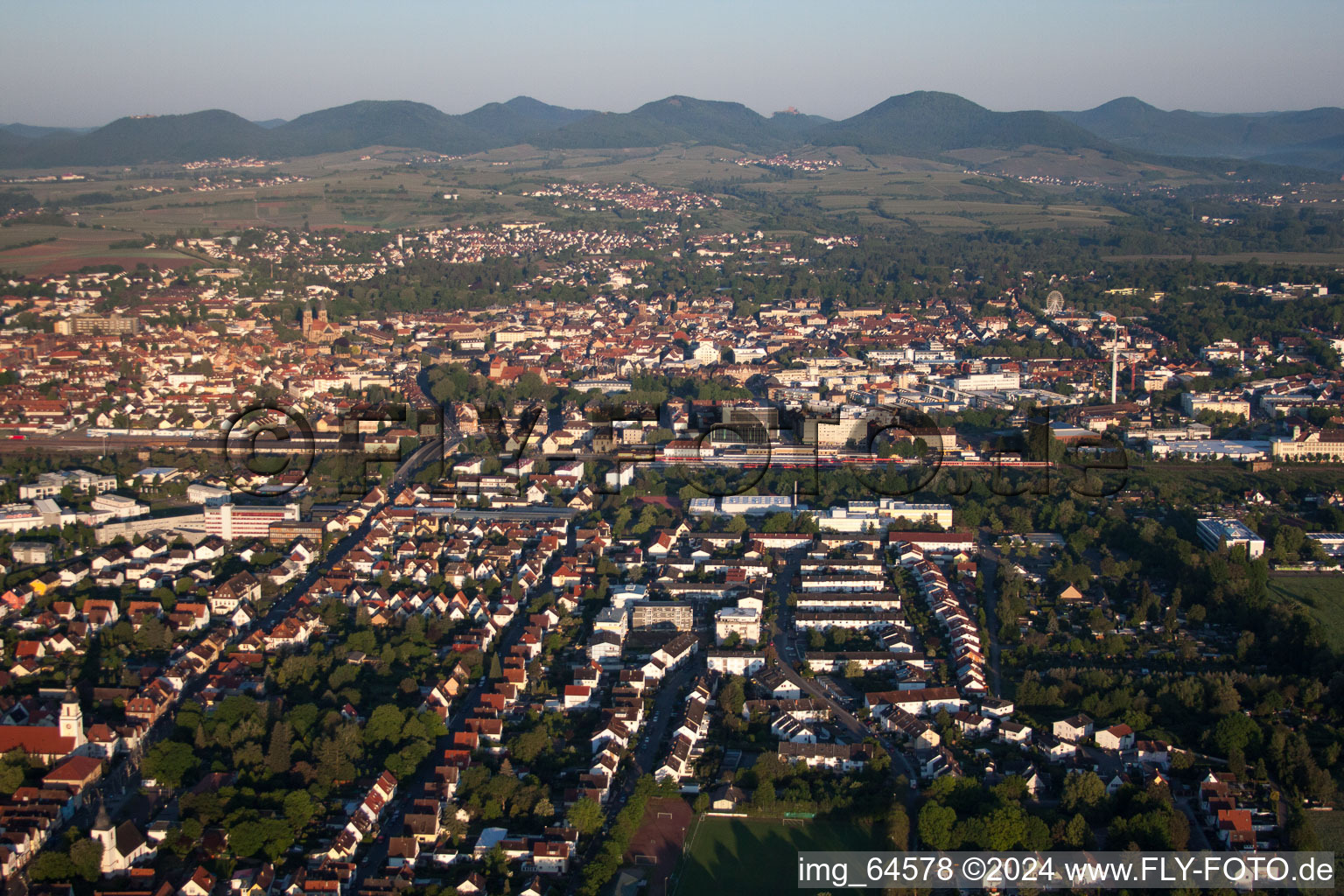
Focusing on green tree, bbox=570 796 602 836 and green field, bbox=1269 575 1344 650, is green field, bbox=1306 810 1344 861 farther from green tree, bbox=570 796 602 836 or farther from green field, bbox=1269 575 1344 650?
green tree, bbox=570 796 602 836

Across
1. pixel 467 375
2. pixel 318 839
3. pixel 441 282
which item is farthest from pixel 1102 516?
pixel 441 282

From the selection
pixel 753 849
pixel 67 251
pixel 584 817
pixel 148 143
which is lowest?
pixel 753 849

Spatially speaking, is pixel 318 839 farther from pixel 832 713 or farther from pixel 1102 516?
pixel 1102 516

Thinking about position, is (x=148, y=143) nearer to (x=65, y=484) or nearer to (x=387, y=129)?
(x=387, y=129)

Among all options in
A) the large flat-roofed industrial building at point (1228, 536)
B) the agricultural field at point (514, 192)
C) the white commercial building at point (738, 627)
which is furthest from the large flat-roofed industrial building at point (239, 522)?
the agricultural field at point (514, 192)

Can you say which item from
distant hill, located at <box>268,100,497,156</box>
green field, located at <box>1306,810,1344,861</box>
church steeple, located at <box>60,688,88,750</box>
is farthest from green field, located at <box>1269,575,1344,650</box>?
distant hill, located at <box>268,100,497,156</box>

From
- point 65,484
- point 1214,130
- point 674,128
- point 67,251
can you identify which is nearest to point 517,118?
point 674,128
